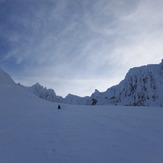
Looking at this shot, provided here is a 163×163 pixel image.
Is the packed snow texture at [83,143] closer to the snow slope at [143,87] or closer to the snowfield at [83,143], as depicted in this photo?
the snowfield at [83,143]

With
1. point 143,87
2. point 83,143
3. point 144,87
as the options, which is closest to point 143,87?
point 143,87

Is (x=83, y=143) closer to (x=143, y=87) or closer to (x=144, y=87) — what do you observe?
(x=144, y=87)

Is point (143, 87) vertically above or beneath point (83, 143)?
above

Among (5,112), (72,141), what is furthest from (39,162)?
(5,112)

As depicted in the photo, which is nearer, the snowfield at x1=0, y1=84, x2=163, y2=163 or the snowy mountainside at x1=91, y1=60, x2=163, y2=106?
the snowfield at x1=0, y1=84, x2=163, y2=163

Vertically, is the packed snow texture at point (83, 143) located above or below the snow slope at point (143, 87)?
below

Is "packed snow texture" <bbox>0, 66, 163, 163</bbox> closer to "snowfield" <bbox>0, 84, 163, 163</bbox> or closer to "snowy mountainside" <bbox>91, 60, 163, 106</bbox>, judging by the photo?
"snowfield" <bbox>0, 84, 163, 163</bbox>

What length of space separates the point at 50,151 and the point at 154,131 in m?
7.47

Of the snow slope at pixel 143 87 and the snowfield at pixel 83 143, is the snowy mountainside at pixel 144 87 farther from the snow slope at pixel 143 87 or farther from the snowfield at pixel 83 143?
the snowfield at pixel 83 143

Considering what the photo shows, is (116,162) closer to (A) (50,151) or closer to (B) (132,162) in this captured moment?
(B) (132,162)

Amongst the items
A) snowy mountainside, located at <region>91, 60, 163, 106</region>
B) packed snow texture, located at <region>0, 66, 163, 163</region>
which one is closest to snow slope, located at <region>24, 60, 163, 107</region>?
snowy mountainside, located at <region>91, 60, 163, 106</region>

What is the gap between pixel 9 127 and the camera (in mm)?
12602

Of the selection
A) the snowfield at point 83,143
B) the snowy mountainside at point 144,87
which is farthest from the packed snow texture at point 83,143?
the snowy mountainside at point 144,87

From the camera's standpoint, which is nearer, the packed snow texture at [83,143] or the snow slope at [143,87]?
the packed snow texture at [83,143]
